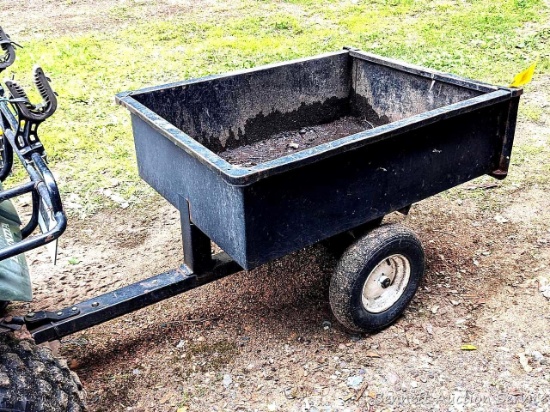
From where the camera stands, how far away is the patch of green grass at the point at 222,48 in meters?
5.13

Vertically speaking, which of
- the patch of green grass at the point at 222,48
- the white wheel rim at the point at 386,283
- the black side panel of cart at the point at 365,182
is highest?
the black side panel of cart at the point at 365,182

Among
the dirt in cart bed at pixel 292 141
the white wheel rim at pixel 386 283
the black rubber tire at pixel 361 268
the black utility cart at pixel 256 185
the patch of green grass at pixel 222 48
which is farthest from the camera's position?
the patch of green grass at pixel 222 48

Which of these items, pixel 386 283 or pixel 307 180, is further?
pixel 386 283

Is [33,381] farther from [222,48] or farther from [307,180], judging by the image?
[222,48]

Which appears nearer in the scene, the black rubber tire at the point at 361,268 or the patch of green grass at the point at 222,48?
the black rubber tire at the point at 361,268

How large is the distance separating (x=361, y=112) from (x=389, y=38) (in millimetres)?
3754

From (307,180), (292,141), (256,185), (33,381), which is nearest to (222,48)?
(292,141)

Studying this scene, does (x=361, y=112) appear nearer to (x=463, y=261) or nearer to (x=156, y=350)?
(x=463, y=261)

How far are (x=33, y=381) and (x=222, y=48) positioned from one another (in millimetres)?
5813

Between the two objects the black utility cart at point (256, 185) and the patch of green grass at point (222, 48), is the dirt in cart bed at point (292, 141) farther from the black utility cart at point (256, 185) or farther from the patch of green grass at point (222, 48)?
the patch of green grass at point (222, 48)

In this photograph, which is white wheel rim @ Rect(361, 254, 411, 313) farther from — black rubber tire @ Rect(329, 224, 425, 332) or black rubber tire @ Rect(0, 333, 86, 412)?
black rubber tire @ Rect(0, 333, 86, 412)

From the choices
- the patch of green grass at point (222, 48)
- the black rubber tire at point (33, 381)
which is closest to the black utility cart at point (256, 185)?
the black rubber tire at point (33, 381)

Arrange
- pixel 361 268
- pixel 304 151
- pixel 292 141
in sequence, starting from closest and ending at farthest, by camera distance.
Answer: pixel 304 151
pixel 361 268
pixel 292 141

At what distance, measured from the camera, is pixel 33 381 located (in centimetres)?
207
